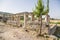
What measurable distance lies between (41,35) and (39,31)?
0.63 meters

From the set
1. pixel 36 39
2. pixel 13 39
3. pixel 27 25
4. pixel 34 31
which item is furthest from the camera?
pixel 27 25

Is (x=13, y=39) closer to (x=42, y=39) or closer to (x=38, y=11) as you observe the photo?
(x=42, y=39)

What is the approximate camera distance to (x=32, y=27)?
1426 centimetres

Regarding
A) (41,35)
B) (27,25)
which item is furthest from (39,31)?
(27,25)

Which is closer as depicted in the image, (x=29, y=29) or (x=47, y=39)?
(x=47, y=39)

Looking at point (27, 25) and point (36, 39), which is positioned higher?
point (27, 25)

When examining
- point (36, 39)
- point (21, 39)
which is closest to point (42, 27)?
point (36, 39)

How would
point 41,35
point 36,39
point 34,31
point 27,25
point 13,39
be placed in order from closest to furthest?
point 13,39 < point 36,39 < point 41,35 < point 34,31 < point 27,25

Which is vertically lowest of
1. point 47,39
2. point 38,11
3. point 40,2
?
point 47,39

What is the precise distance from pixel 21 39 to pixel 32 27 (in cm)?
387

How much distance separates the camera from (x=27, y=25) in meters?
15.2

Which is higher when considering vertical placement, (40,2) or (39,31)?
(40,2)

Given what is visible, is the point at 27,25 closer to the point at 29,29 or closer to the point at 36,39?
the point at 29,29

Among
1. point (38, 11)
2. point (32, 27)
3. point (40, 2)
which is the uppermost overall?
point (40, 2)
